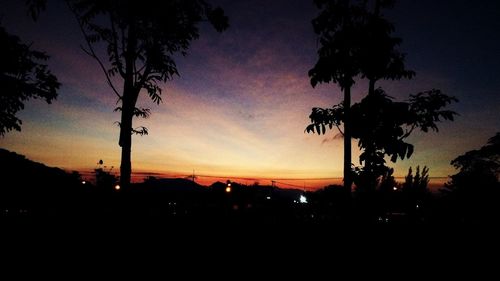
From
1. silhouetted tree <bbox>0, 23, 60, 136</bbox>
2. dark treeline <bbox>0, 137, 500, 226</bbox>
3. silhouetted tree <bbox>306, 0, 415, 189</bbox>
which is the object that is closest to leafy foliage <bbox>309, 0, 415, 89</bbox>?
silhouetted tree <bbox>306, 0, 415, 189</bbox>

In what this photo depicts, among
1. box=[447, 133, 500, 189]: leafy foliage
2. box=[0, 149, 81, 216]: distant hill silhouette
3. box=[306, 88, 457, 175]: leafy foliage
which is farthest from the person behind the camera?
box=[447, 133, 500, 189]: leafy foliage

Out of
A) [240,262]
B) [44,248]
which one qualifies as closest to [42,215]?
[44,248]

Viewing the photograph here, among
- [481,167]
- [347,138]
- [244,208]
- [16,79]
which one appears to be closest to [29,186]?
[16,79]

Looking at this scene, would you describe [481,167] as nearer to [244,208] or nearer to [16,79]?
[244,208]

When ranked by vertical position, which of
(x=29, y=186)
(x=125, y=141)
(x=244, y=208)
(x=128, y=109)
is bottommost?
(x=244, y=208)

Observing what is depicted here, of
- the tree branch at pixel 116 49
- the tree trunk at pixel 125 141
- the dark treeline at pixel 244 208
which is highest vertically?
the tree branch at pixel 116 49

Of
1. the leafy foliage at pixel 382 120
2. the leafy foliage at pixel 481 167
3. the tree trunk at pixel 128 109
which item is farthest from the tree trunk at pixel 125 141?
the leafy foliage at pixel 481 167

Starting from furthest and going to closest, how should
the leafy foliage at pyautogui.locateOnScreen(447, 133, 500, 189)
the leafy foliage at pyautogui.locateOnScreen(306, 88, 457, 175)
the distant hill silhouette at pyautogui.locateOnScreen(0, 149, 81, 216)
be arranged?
1. the leafy foliage at pyautogui.locateOnScreen(447, 133, 500, 189)
2. the distant hill silhouette at pyautogui.locateOnScreen(0, 149, 81, 216)
3. the leafy foliage at pyautogui.locateOnScreen(306, 88, 457, 175)

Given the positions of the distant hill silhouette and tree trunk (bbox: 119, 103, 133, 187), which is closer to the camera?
tree trunk (bbox: 119, 103, 133, 187)

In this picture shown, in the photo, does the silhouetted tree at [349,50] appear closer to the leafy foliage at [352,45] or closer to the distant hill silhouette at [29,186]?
the leafy foliage at [352,45]

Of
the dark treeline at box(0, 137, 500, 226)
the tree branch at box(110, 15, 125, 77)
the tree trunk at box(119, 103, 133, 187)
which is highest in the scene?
the tree branch at box(110, 15, 125, 77)

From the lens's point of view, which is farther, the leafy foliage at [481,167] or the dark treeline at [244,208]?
the leafy foliage at [481,167]

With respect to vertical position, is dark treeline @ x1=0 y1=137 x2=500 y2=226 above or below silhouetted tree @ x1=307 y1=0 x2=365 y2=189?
below

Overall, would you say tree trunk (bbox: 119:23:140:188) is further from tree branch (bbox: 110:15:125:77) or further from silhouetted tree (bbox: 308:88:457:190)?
silhouetted tree (bbox: 308:88:457:190)
